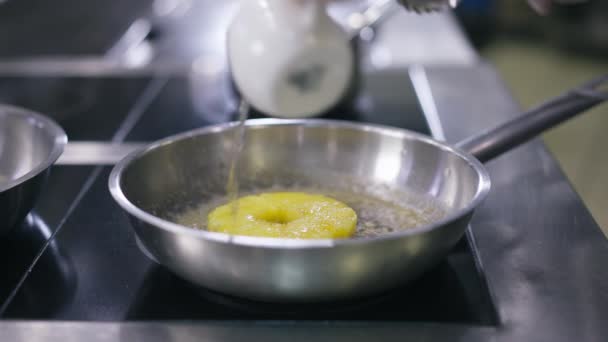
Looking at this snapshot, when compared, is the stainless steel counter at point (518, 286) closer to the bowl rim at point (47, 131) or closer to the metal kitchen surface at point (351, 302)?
the metal kitchen surface at point (351, 302)

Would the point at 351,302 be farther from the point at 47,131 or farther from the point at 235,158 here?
the point at 47,131

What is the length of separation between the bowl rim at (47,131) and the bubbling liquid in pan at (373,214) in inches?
4.7

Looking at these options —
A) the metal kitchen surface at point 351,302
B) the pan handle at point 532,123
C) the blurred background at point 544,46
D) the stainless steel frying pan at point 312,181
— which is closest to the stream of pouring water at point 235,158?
the stainless steel frying pan at point 312,181

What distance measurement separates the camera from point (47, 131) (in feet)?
2.17

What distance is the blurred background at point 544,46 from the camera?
2.31 m

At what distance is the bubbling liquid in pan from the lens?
0.61 metres

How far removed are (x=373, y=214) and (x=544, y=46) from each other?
2.58m

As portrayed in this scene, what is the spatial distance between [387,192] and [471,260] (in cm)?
14

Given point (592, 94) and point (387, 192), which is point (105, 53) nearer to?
point (387, 192)

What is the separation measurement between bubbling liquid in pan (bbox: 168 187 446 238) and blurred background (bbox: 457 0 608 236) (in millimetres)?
1428

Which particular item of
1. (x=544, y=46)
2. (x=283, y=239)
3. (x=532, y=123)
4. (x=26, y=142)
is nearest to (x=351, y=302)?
(x=283, y=239)

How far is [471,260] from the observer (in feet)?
1.86

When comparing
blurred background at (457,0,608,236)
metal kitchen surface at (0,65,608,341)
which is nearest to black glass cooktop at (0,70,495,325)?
metal kitchen surface at (0,65,608,341)

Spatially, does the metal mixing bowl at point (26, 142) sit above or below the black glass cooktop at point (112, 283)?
above
